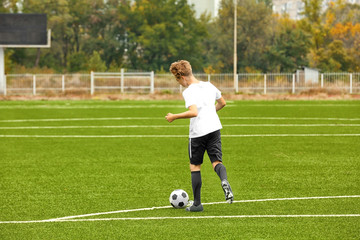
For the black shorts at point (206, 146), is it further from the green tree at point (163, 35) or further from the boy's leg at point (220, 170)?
the green tree at point (163, 35)

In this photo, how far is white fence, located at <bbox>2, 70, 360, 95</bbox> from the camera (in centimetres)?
4634

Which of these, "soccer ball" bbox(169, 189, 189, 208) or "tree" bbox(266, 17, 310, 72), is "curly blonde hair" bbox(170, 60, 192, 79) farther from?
"tree" bbox(266, 17, 310, 72)

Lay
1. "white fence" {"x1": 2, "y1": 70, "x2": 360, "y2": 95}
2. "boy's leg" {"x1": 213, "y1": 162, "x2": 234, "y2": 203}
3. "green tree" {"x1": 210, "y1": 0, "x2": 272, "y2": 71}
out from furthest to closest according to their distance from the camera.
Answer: "green tree" {"x1": 210, "y1": 0, "x2": 272, "y2": 71}, "white fence" {"x1": 2, "y1": 70, "x2": 360, "y2": 95}, "boy's leg" {"x1": 213, "y1": 162, "x2": 234, "y2": 203}

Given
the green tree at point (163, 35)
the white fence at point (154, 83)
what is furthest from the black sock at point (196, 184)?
the green tree at point (163, 35)

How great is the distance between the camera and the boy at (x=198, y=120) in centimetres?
726

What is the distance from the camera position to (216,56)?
258 feet

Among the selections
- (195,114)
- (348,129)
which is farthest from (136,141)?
(195,114)

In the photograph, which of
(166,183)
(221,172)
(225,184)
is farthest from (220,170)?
(166,183)

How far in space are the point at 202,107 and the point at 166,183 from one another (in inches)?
105

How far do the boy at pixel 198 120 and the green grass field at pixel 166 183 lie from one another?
0.43 metres

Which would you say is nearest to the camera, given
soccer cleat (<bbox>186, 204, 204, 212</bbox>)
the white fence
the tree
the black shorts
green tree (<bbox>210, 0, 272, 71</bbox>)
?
the black shorts

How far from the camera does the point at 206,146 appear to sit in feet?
25.0

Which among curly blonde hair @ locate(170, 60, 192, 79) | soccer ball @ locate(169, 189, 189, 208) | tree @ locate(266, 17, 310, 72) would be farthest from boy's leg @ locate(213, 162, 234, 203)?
tree @ locate(266, 17, 310, 72)

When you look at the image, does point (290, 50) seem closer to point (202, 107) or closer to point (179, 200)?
point (179, 200)
